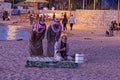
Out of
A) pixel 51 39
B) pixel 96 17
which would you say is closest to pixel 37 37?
pixel 51 39

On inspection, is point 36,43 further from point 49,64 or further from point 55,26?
point 49,64

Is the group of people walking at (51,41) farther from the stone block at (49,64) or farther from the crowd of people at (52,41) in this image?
the stone block at (49,64)

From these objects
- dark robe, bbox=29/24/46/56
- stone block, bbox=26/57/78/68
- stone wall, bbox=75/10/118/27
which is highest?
dark robe, bbox=29/24/46/56

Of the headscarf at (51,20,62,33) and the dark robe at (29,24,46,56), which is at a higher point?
the headscarf at (51,20,62,33)

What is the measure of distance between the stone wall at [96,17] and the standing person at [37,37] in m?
28.8

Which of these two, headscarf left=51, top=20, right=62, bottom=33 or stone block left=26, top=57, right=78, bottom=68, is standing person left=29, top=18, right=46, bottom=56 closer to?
headscarf left=51, top=20, right=62, bottom=33

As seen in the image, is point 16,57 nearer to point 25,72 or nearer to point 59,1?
point 25,72

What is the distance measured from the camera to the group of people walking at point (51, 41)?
49.9 ft

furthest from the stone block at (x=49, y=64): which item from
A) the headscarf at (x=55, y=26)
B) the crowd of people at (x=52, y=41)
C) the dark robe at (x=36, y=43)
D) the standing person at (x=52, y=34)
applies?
the dark robe at (x=36, y=43)

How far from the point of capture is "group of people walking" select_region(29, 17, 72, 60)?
15195 mm

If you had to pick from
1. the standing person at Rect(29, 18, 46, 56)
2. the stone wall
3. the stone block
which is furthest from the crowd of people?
the stone wall

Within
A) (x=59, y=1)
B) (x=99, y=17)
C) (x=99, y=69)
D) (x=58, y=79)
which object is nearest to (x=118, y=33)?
(x=99, y=17)

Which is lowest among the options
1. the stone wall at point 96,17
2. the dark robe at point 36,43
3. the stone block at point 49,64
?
the stone wall at point 96,17

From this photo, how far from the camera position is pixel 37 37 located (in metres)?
16.8
